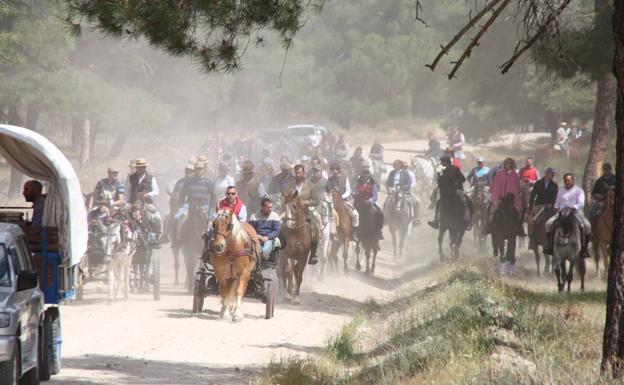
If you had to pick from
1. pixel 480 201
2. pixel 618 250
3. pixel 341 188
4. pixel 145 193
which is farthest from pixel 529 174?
pixel 618 250

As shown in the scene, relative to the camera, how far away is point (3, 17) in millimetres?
36688

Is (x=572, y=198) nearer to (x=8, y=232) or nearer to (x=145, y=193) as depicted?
(x=145, y=193)

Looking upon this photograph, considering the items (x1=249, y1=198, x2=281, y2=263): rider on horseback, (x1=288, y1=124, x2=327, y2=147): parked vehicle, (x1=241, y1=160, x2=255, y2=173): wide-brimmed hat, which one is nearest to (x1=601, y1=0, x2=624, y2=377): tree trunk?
(x1=249, y1=198, x2=281, y2=263): rider on horseback

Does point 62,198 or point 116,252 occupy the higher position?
point 62,198

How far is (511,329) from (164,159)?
152ft

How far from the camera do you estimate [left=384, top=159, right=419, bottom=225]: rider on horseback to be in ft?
104

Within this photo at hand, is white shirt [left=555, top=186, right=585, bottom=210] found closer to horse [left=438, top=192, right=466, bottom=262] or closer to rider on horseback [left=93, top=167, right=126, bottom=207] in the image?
horse [left=438, top=192, right=466, bottom=262]

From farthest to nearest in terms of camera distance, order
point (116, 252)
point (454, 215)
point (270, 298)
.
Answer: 1. point (454, 215)
2. point (116, 252)
3. point (270, 298)

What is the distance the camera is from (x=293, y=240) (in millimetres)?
21281

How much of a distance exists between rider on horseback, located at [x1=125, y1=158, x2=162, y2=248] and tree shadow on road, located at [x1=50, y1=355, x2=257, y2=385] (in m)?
8.01

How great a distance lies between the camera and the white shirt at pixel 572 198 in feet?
71.6

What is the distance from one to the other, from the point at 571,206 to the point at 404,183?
10.6 m

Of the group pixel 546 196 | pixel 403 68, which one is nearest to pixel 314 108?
pixel 403 68

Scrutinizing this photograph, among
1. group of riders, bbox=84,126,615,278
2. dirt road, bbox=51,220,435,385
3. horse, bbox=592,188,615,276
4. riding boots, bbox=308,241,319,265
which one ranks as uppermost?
group of riders, bbox=84,126,615,278
